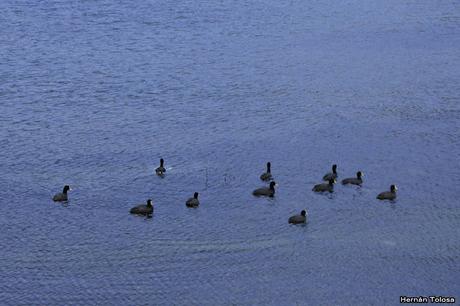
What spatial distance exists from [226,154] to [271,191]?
7314 mm

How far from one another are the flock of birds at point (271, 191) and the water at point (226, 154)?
1.61 feet

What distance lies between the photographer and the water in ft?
161

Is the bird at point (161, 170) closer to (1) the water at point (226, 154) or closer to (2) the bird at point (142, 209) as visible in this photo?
(1) the water at point (226, 154)

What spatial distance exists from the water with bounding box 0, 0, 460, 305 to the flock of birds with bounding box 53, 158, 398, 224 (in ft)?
1.61

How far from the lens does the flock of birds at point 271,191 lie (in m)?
55.0

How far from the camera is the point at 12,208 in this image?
5591cm

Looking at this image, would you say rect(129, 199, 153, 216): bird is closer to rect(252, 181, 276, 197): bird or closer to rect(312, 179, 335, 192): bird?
rect(252, 181, 276, 197): bird

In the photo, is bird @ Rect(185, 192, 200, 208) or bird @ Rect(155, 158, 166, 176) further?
bird @ Rect(155, 158, 166, 176)

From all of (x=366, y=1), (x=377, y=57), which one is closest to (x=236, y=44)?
(x=377, y=57)

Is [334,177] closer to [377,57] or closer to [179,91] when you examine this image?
[179,91]

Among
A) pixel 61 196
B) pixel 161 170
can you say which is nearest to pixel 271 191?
pixel 161 170

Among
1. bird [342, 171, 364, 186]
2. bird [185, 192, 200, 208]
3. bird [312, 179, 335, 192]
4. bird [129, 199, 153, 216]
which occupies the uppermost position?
bird [342, 171, 364, 186]

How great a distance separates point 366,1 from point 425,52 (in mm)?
27368

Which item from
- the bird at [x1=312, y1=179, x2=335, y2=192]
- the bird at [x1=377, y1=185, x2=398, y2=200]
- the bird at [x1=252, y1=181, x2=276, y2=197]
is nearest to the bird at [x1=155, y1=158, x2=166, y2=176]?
the bird at [x1=252, y1=181, x2=276, y2=197]
